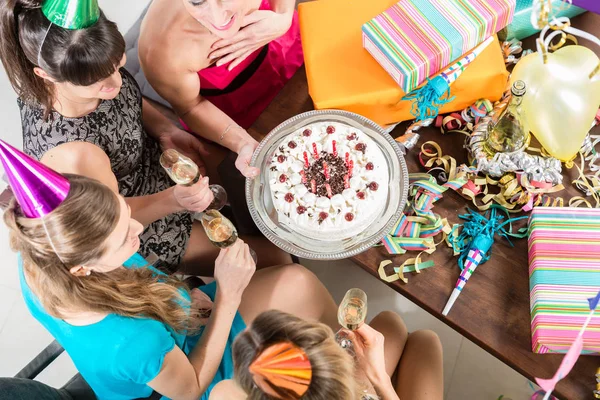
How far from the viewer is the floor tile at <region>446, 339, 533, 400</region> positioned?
2.12 m

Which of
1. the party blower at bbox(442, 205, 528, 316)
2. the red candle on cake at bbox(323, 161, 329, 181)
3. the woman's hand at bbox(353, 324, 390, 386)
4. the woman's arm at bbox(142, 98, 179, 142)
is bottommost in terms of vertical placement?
the woman's hand at bbox(353, 324, 390, 386)

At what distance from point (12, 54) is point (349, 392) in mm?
1094

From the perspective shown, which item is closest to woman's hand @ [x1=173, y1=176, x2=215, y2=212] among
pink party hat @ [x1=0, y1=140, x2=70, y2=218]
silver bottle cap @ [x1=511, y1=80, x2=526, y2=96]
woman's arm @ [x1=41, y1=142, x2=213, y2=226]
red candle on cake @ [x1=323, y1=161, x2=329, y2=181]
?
woman's arm @ [x1=41, y1=142, x2=213, y2=226]

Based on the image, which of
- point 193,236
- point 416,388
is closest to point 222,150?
point 193,236

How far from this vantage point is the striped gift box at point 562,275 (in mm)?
1255

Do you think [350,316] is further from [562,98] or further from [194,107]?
[194,107]

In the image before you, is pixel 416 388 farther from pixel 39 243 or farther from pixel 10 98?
pixel 10 98

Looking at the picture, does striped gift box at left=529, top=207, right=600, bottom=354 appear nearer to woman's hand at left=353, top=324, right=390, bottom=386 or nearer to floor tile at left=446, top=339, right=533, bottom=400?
woman's hand at left=353, top=324, right=390, bottom=386

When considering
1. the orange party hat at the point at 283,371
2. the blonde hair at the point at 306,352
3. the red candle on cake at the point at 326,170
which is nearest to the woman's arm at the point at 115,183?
the red candle on cake at the point at 326,170

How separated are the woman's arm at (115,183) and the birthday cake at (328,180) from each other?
23 cm

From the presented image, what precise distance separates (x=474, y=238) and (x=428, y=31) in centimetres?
54

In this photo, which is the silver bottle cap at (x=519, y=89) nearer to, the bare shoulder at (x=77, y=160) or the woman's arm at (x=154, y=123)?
the bare shoulder at (x=77, y=160)

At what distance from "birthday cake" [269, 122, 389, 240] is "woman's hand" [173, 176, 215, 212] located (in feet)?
0.66

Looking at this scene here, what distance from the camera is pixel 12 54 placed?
133 centimetres
